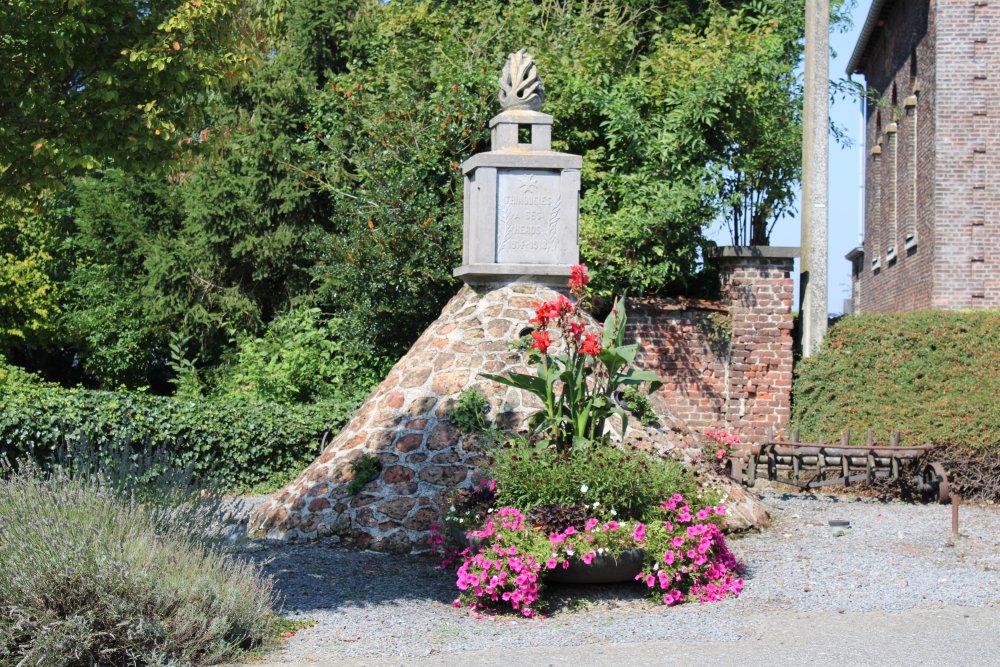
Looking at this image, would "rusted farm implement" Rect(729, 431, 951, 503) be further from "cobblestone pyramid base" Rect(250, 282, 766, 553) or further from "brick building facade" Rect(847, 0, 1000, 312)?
"brick building facade" Rect(847, 0, 1000, 312)

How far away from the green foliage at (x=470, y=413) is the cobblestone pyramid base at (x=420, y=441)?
7 cm

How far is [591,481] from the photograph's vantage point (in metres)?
7.12

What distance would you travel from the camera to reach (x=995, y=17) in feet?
52.4

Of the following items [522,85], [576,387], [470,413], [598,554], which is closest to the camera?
[598,554]

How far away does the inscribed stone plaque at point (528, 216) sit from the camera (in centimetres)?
963

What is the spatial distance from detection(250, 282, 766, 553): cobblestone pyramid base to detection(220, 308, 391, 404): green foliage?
3.93 metres

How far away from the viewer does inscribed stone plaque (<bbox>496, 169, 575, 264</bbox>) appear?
9.63 m

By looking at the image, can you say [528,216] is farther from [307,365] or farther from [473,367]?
[307,365]

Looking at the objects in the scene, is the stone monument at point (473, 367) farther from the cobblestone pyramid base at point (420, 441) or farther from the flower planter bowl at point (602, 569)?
the flower planter bowl at point (602, 569)

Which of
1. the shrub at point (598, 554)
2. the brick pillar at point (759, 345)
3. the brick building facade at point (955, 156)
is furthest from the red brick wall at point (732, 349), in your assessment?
the shrub at point (598, 554)

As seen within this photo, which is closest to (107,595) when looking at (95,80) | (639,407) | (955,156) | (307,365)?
(95,80)

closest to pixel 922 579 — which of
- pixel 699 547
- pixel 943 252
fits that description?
pixel 699 547

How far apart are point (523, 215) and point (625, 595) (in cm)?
374

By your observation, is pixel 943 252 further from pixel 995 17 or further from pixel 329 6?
pixel 329 6
